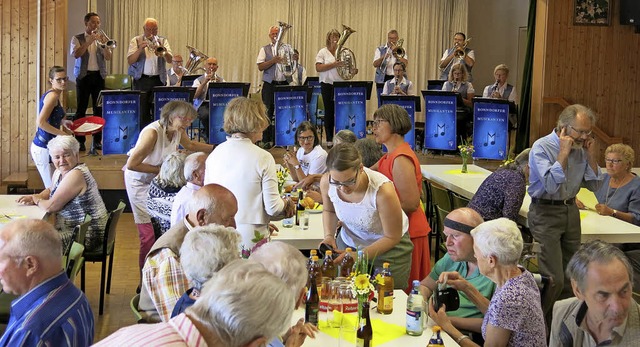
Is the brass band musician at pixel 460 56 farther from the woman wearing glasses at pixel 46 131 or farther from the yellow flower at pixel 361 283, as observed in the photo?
the yellow flower at pixel 361 283

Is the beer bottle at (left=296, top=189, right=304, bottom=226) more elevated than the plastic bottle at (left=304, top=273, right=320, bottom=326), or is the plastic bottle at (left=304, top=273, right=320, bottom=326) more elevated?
the beer bottle at (left=296, top=189, right=304, bottom=226)

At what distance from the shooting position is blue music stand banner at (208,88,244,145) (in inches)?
452

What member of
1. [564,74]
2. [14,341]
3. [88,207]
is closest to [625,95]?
[564,74]

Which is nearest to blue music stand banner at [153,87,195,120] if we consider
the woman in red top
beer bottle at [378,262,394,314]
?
the woman in red top

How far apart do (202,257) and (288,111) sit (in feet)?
27.3

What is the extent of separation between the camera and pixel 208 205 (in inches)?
164

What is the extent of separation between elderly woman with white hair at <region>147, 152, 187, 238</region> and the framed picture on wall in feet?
27.7

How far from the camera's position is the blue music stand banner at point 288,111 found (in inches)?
460

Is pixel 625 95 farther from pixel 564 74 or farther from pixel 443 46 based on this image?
pixel 443 46

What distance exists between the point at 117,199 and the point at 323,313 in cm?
697

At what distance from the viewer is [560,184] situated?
5828 mm

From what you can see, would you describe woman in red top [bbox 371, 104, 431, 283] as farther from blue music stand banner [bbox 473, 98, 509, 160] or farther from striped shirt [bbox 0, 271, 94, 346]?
blue music stand banner [bbox 473, 98, 509, 160]

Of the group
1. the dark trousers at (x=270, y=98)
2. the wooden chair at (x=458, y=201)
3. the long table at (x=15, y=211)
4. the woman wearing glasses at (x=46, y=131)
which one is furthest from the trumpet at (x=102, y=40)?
the wooden chair at (x=458, y=201)

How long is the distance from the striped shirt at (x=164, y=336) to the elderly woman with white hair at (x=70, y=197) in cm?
399
